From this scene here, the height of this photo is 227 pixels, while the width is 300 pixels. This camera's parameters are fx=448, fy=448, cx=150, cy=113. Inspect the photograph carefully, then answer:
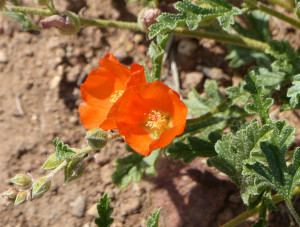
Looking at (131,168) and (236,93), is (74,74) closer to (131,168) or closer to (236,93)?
(131,168)

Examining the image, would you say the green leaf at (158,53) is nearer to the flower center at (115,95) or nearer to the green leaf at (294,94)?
the flower center at (115,95)

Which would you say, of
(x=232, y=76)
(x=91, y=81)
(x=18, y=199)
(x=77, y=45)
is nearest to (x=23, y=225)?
(x=18, y=199)

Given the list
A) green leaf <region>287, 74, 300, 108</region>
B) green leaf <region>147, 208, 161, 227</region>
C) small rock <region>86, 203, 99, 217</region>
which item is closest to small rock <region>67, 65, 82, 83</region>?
small rock <region>86, 203, 99, 217</region>

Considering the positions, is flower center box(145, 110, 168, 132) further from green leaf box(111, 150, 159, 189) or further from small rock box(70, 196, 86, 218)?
small rock box(70, 196, 86, 218)

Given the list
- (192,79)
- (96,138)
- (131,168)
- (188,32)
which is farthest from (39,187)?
(192,79)

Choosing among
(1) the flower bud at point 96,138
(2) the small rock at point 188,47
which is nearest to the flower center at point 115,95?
(1) the flower bud at point 96,138
